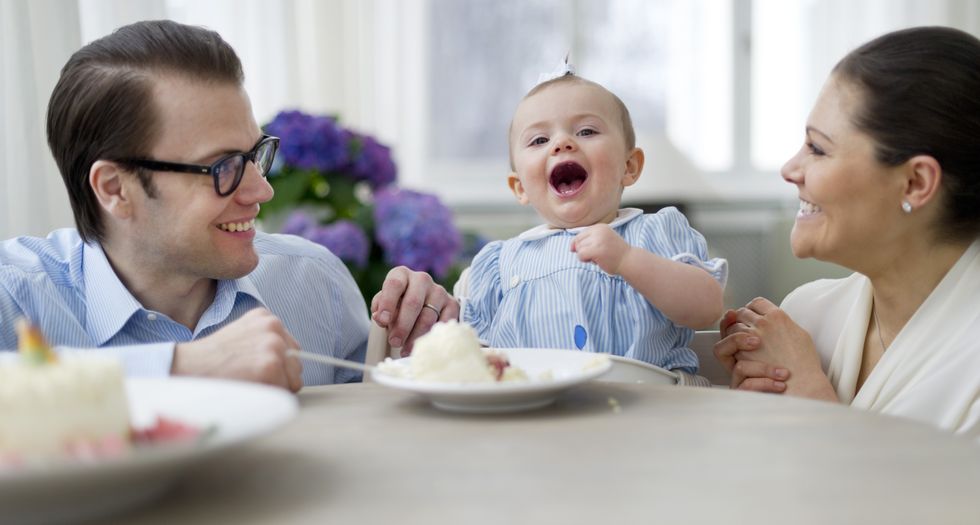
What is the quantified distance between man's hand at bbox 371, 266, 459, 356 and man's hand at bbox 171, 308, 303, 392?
40cm

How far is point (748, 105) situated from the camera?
5473mm

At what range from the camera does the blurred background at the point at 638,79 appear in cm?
499

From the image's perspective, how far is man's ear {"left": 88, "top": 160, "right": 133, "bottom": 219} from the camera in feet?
5.38

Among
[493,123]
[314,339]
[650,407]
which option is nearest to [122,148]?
[314,339]

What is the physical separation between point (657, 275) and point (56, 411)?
1060 mm

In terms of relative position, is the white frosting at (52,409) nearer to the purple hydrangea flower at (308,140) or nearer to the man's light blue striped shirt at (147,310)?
the man's light blue striped shirt at (147,310)

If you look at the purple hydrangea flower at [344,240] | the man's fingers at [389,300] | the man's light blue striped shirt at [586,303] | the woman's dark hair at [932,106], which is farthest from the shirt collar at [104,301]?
the purple hydrangea flower at [344,240]

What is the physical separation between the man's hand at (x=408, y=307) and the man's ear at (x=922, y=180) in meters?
0.78

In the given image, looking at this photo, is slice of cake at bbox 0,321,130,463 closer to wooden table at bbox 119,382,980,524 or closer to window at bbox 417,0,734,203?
wooden table at bbox 119,382,980,524

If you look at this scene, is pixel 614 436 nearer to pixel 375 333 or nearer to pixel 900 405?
pixel 900 405

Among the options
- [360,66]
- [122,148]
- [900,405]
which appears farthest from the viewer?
[360,66]


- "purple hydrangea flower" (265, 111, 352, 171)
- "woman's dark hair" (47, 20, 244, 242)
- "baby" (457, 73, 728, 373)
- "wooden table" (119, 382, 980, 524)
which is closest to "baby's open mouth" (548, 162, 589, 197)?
"baby" (457, 73, 728, 373)

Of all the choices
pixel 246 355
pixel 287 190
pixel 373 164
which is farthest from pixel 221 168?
pixel 373 164

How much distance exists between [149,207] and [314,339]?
0.42 metres
